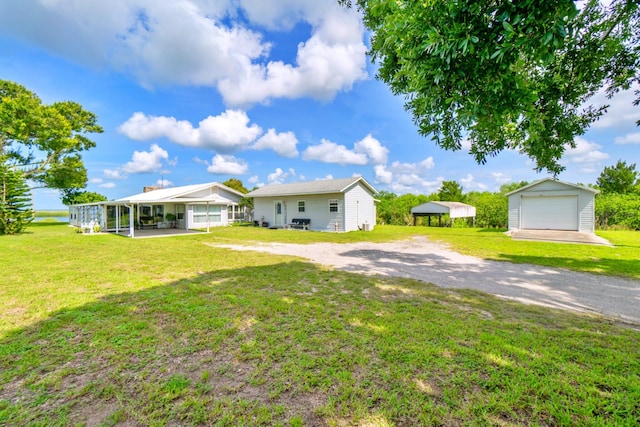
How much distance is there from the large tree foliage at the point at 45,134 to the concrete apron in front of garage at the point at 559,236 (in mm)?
35109

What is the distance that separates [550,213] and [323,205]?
44.2 feet

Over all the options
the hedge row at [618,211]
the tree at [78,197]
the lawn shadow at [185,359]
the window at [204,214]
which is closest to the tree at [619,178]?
the hedge row at [618,211]

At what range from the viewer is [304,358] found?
2816 millimetres

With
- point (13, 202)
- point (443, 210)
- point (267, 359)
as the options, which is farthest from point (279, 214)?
point (267, 359)

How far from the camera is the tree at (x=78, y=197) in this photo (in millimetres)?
26797

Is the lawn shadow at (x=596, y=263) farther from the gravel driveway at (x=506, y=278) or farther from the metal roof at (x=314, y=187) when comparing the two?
the metal roof at (x=314, y=187)

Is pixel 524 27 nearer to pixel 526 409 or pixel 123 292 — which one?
pixel 526 409

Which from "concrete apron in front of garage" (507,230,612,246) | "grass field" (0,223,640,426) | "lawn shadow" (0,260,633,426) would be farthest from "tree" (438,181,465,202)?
"lawn shadow" (0,260,633,426)

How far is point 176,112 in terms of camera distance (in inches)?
776

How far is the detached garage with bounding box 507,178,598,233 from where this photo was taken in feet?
44.8

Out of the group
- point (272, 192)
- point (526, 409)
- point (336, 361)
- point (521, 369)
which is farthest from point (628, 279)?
point (272, 192)

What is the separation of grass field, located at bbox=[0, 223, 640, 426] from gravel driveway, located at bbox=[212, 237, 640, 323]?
71 cm

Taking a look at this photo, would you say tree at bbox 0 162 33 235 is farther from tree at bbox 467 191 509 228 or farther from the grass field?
tree at bbox 467 191 509 228

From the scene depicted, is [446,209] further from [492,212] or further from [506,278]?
[506,278]
